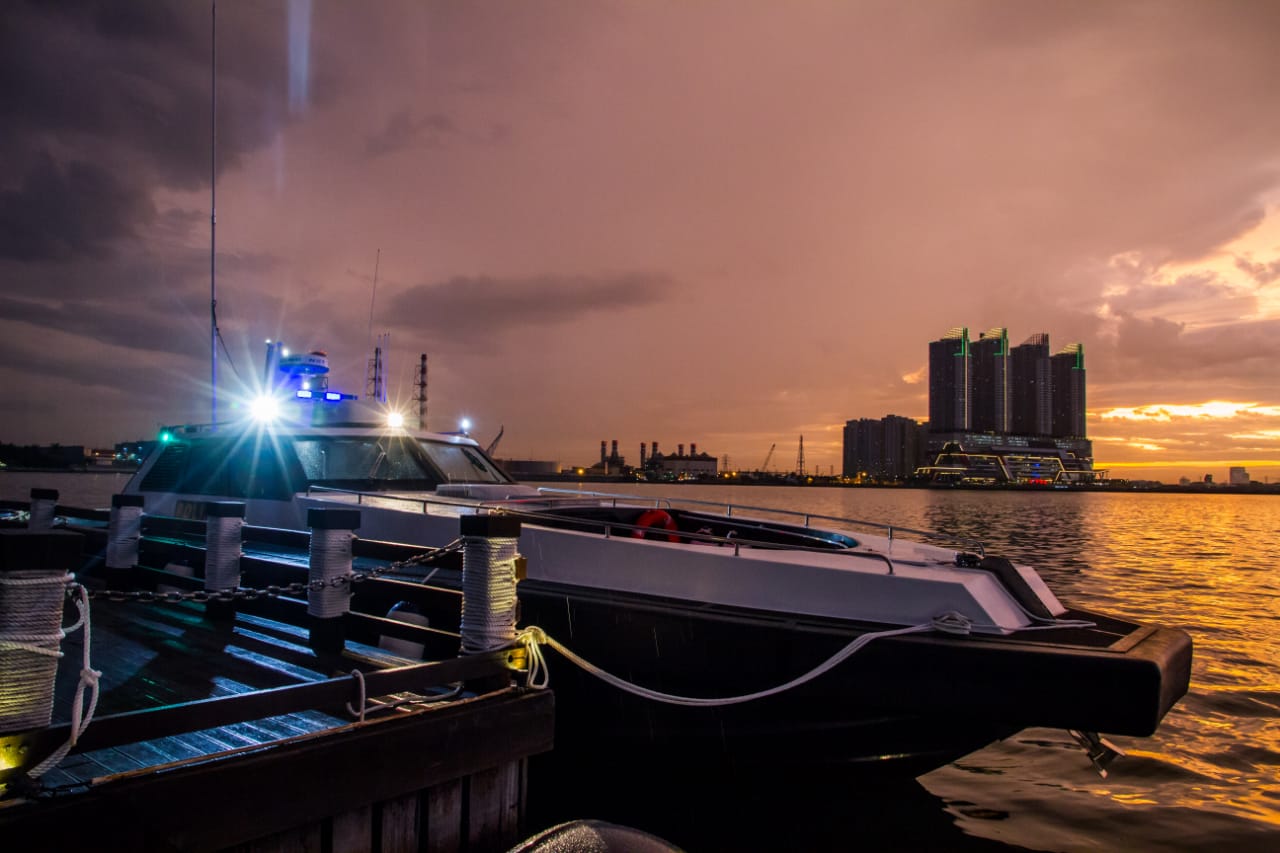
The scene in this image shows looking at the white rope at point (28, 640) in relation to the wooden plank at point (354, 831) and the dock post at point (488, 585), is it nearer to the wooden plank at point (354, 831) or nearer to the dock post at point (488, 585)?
the wooden plank at point (354, 831)

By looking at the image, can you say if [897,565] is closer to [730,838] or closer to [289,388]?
[730,838]

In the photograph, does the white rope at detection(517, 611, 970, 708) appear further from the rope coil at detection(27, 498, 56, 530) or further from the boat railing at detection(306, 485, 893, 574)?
the rope coil at detection(27, 498, 56, 530)

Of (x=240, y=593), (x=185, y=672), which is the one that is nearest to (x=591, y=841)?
(x=240, y=593)

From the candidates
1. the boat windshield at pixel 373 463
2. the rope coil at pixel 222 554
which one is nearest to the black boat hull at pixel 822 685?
the rope coil at pixel 222 554

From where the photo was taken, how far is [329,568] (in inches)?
212

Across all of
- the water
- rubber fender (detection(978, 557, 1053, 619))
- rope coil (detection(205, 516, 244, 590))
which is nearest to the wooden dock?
rope coil (detection(205, 516, 244, 590))

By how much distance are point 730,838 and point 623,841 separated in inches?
106

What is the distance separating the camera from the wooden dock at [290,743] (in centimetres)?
275

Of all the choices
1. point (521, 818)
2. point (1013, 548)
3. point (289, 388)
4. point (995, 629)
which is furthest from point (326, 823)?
point (1013, 548)

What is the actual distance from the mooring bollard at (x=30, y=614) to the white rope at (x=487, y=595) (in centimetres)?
183

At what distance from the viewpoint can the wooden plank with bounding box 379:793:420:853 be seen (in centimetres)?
356

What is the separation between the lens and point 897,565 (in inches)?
215

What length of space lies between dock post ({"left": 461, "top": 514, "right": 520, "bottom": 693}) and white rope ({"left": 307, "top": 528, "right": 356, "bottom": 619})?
144 centimetres

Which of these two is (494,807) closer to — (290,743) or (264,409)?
(290,743)
